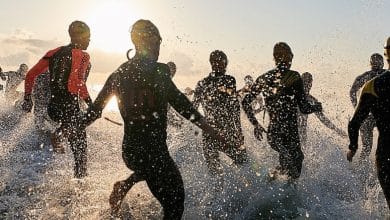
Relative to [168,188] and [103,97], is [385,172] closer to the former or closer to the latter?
[168,188]

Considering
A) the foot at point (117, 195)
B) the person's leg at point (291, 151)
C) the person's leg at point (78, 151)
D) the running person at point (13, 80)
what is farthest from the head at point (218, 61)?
the running person at point (13, 80)

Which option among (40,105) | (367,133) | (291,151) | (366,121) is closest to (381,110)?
(291,151)

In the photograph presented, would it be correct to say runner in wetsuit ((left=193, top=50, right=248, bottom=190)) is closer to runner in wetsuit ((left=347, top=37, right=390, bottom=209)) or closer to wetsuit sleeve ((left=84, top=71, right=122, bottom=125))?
runner in wetsuit ((left=347, top=37, right=390, bottom=209))

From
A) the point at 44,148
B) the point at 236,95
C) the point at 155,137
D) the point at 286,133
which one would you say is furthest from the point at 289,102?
the point at 44,148

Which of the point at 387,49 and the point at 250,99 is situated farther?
the point at 250,99

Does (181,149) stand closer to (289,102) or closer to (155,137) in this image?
(289,102)

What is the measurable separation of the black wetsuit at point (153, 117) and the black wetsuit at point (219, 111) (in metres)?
3.48

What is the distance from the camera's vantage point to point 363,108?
5234 mm

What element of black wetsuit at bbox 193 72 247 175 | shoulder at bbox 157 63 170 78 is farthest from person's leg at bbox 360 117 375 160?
shoulder at bbox 157 63 170 78

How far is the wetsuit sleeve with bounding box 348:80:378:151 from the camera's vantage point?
5.12 metres

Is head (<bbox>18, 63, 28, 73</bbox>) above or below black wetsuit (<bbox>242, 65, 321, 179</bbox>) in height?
below

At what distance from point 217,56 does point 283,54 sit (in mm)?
1414

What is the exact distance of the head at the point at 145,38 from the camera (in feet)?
15.9

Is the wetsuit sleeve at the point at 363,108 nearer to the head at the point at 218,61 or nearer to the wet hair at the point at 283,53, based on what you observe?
the wet hair at the point at 283,53
